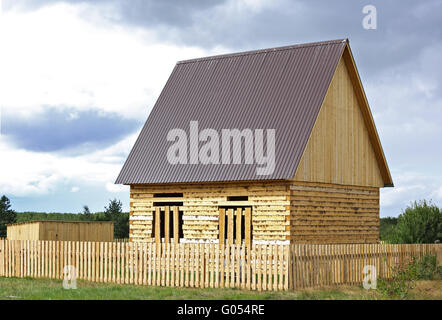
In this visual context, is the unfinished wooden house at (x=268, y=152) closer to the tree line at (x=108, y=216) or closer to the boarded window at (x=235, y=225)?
the boarded window at (x=235, y=225)

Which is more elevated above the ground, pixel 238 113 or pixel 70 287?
pixel 238 113

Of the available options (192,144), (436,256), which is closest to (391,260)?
(436,256)

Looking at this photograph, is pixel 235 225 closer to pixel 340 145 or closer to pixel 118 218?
pixel 340 145

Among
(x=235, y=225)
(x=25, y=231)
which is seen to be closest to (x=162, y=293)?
(x=235, y=225)

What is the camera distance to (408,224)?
40.9 m

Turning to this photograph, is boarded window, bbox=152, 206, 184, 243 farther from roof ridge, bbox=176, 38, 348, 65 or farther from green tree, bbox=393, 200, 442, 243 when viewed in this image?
green tree, bbox=393, 200, 442, 243

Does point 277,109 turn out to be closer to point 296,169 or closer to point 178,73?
point 296,169

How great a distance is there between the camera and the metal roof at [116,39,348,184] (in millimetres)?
28391

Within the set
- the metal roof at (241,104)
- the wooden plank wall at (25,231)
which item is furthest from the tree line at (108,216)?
the metal roof at (241,104)

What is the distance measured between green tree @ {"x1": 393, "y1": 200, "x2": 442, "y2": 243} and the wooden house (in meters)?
17.9

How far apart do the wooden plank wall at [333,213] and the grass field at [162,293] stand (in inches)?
204

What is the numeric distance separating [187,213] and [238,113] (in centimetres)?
499

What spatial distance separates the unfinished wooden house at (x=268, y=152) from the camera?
27.9 m

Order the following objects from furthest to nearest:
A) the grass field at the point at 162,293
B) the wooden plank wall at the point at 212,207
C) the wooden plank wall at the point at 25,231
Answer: the wooden plank wall at the point at 25,231 → the wooden plank wall at the point at 212,207 → the grass field at the point at 162,293
